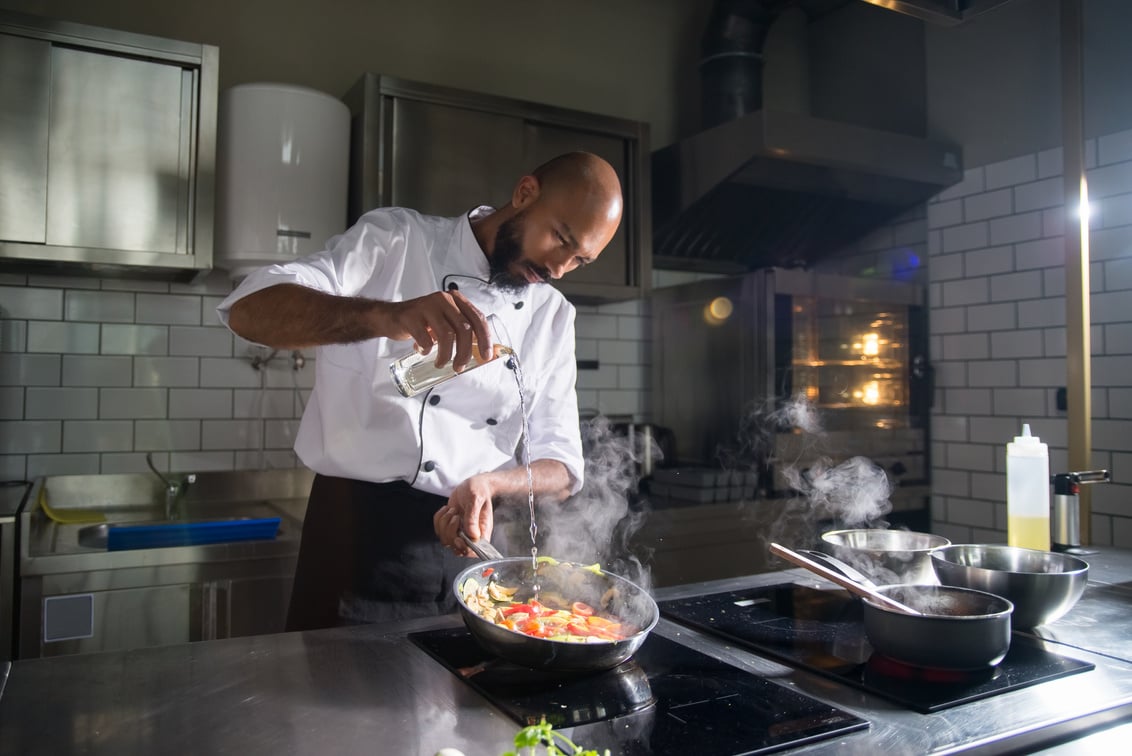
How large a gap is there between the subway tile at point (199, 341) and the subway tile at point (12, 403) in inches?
18.9

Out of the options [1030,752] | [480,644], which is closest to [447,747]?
[480,644]

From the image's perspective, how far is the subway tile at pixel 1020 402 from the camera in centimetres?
333

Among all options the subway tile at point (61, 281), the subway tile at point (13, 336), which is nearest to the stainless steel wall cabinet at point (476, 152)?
the subway tile at point (61, 281)

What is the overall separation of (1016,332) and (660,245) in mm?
1526

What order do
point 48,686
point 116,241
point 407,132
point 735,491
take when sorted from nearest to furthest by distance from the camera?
1. point 48,686
2. point 116,241
3. point 407,132
4. point 735,491

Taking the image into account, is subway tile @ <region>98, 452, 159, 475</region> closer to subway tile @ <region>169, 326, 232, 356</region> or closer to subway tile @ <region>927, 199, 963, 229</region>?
subway tile @ <region>169, 326, 232, 356</region>

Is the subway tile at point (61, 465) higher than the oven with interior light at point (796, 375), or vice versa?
the oven with interior light at point (796, 375)

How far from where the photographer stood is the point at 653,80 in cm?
409

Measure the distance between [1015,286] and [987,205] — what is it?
391 millimetres

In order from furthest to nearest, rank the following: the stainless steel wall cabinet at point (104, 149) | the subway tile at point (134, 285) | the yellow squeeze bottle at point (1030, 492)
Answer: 1. the subway tile at point (134, 285)
2. the stainless steel wall cabinet at point (104, 149)
3. the yellow squeeze bottle at point (1030, 492)

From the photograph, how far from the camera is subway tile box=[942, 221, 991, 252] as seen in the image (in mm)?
3580

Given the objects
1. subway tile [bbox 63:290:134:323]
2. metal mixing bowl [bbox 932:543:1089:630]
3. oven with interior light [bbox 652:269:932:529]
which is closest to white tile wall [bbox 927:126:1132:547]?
oven with interior light [bbox 652:269:932:529]

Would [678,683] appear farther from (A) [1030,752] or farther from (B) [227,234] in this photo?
(B) [227,234]

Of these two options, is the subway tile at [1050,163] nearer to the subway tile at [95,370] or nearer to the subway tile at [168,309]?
the subway tile at [168,309]
